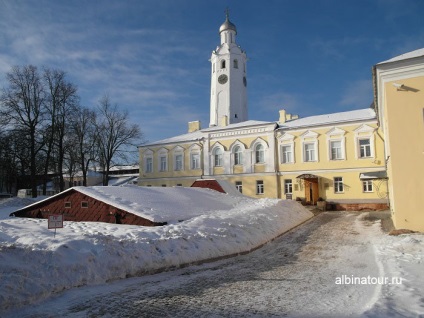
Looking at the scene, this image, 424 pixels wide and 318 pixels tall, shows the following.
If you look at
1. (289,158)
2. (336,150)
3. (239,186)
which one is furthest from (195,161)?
(336,150)

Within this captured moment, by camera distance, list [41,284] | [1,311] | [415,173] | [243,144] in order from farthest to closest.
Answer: [243,144] < [415,173] < [41,284] < [1,311]

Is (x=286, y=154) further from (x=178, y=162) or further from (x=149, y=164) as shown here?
(x=149, y=164)

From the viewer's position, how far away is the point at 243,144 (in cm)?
3322

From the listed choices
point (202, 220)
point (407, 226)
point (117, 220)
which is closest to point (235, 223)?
point (202, 220)

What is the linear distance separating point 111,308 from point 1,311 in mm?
1644

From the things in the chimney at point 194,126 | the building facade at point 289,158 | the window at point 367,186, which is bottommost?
the window at point 367,186

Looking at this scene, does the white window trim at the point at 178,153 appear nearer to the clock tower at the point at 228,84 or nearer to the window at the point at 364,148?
the clock tower at the point at 228,84

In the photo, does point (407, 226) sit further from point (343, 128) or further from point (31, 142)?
point (31, 142)

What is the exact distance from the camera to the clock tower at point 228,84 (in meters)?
43.2

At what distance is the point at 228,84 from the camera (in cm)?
4328

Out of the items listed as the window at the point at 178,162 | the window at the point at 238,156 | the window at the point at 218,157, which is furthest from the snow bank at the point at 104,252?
the window at the point at 178,162

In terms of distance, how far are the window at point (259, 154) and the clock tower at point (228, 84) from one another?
1064 cm

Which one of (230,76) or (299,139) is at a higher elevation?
(230,76)

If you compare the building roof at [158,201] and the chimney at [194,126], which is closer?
the building roof at [158,201]
